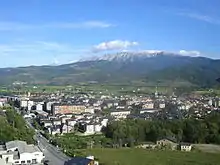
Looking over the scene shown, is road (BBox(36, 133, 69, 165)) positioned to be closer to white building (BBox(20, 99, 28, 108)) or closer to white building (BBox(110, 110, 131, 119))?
white building (BBox(110, 110, 131, 119))

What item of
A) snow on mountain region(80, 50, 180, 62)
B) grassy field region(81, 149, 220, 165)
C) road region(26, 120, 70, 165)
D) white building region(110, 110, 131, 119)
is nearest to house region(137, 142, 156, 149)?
grassy field region(81, 149, 220, 165)

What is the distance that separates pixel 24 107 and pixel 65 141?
46.1 ft

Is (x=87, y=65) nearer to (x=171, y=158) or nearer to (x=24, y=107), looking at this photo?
(x=24, y=107)

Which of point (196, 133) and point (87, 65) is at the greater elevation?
point (87, 65)

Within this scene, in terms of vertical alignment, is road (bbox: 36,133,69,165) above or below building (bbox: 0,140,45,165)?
below

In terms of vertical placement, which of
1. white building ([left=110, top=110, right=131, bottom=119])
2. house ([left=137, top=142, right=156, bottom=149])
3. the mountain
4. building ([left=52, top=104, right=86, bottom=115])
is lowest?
house ([left=137, top=142, right=156, bottom=149])

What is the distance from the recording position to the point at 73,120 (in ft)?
74.3

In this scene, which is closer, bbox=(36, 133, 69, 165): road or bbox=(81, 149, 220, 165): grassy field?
bbox=(36, 133, 69, 165): road

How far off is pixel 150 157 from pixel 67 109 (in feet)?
50.7

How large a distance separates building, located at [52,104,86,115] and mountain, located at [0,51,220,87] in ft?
83.6

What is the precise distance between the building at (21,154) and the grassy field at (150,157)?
1824 mm

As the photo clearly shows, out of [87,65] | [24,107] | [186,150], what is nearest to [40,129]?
[186,150]

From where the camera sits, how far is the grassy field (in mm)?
12680

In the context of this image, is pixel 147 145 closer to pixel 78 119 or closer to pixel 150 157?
pixel 150 157
